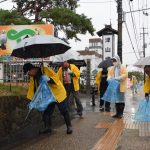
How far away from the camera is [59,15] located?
28.7 m

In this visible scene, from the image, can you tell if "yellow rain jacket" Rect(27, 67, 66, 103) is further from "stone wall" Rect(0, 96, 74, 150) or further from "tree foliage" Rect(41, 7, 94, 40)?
"tree foliage" Rect(41, 7, 94, 40)

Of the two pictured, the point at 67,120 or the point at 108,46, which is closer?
the point at 67,120

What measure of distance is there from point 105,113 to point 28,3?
19997 mm

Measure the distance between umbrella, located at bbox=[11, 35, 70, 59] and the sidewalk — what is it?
1.68 meters

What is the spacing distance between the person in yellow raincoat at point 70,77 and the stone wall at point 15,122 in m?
1.61

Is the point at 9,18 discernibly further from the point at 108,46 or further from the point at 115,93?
the point at 115,93

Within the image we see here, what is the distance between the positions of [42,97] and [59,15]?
2013cm

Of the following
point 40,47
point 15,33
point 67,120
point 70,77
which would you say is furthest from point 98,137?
point 15,33

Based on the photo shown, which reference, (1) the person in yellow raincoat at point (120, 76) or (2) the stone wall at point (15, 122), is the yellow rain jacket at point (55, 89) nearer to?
(2) the stone wall at point (15, 122)

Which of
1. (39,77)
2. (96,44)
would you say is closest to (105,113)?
(39,77)

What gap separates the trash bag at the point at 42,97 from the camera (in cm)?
888

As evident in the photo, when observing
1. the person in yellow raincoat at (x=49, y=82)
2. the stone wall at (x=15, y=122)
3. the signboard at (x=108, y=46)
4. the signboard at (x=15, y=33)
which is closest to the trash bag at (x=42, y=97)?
the person in yellow raincoat at (x=49, y=82)

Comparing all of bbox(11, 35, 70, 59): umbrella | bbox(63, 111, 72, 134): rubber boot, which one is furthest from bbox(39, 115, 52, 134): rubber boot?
bbox(11, 35, 70, 59): umbrella

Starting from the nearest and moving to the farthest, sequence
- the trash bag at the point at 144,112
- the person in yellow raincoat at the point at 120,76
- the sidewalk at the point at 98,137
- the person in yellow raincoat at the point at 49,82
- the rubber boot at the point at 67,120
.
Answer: the sidewalk at the point at 98,137, the person in yellow raincoat at the point at 49,82, the rubber boot at the point at 67,120, the trash bag at the point at 144,112, the person in yellow raincoat at the point at 120,76
